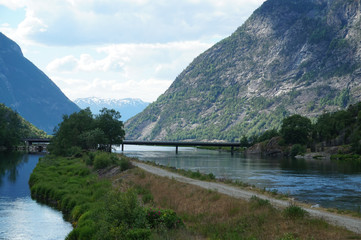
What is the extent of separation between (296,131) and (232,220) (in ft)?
515

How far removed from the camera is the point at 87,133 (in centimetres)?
13062

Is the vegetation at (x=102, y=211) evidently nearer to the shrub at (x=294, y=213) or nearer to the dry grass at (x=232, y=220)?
the dry grass at (x=232, y=220)

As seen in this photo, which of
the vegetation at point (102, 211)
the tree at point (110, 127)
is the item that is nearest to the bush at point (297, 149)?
the tree at point (110, 127)

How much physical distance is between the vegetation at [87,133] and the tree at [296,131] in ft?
256

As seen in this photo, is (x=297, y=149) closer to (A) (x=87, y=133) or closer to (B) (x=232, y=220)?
(A) (x=87, y=133)

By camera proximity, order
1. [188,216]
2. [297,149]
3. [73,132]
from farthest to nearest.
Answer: [297,149] < [73,132] < [188,216]

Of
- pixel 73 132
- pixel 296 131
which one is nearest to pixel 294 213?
pixel 73 132

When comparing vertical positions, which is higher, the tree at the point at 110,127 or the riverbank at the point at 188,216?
the tree at the point at 110,127

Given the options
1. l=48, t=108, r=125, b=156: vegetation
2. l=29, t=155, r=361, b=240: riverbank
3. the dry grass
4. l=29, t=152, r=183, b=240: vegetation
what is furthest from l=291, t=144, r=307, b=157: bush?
the dry grass

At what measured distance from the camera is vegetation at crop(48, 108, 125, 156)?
128500mm

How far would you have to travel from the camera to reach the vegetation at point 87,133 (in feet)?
422

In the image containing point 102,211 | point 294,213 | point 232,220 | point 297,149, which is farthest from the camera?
point 297,149

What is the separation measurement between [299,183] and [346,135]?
100906 millimetres

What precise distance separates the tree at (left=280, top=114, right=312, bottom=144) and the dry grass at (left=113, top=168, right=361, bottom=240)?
14389 cm
